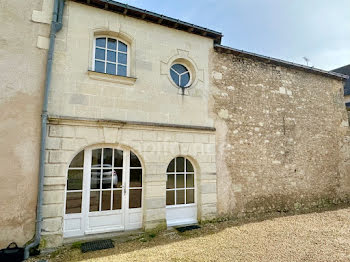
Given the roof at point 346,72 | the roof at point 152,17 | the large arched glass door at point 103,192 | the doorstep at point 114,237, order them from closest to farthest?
the doorstep at point 114,237
the large arched glass door at point 103,192
the roof at point 152,17
the roof at point 346,72

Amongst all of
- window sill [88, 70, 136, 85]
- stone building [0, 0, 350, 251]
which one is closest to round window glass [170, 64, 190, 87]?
stone building [0, 0, 350, 251]

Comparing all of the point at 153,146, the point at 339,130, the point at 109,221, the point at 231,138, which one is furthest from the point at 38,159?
the point at 339,130

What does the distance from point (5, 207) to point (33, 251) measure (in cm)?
93

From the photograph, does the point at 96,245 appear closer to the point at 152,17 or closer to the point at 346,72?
the point at 152,17

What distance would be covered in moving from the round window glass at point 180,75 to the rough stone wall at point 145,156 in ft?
4.34

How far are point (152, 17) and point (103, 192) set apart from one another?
432 cm

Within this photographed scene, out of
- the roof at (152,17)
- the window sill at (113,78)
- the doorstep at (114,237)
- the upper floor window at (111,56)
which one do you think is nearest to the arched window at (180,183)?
the doorstep at (114,237)

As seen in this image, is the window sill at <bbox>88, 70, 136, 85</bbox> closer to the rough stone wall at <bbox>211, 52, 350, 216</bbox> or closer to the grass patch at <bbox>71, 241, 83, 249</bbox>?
the rough stone wall at <bbox>211, 52, 350, 216</bbox>

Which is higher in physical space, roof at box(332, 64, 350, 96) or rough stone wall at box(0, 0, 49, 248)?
roof at box(332, 64, 350, 96)

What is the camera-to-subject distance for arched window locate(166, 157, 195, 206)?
523 cm

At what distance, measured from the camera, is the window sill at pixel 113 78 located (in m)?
4.61

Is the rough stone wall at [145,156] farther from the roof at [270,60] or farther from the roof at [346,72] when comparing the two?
the roof at [346,72]

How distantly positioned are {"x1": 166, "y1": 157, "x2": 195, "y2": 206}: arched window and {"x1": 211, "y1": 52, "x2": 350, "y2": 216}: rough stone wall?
759 millimetres

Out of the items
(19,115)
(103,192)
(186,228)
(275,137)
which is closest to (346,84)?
(275,137)
